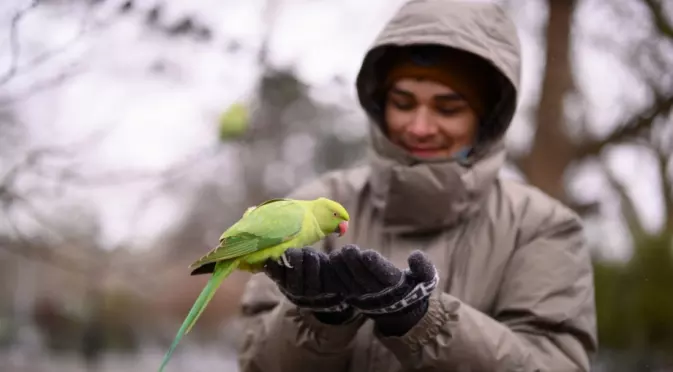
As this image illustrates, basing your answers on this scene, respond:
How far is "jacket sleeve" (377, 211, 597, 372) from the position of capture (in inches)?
75.0

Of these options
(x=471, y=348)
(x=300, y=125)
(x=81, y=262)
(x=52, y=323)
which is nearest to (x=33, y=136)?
(x=81, y=262)

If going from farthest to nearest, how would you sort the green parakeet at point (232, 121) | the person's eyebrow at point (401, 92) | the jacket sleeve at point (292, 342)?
the green parakeet at point (232, 121) < the person's eyebrow at point (401, 92) < the jacket sleeve at point (292, 342)

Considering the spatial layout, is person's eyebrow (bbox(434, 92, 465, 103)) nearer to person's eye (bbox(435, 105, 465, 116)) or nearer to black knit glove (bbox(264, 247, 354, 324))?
person's eye (bbox(435, 105, 465, 116))

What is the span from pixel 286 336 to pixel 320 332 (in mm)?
121

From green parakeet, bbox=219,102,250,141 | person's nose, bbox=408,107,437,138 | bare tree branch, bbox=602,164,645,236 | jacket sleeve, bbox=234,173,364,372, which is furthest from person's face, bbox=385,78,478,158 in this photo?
bare tree branch, bbox=602,164,645,236

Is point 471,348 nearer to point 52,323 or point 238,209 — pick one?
point 238,209

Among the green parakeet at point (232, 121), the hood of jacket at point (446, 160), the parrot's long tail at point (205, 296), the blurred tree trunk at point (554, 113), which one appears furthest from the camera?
the blurred tree trunk at point (554, 113)

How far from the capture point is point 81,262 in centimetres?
308

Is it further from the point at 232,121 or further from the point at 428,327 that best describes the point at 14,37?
the point at 232,121

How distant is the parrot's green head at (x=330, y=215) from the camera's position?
72.1 inches

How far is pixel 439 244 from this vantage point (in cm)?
221

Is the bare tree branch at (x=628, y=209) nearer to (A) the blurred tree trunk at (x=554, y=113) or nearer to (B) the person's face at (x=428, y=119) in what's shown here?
(A) the blurred tree trunk at (x=554, y=113)

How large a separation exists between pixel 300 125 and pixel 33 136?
750 centimetres

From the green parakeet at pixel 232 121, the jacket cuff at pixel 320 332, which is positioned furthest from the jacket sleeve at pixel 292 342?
the green parakeet at pixel 232 121
